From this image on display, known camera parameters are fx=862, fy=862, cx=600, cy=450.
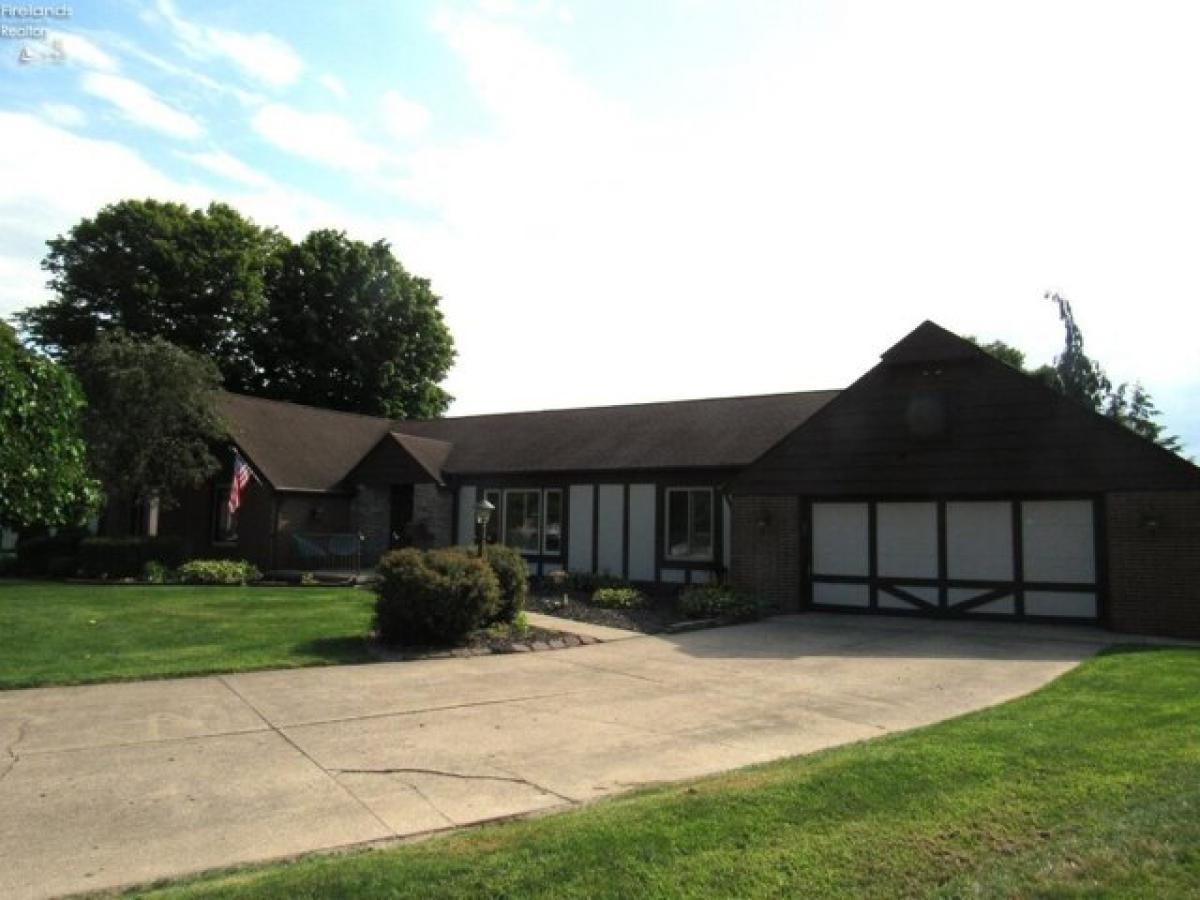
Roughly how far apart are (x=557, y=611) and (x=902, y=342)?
336 inches

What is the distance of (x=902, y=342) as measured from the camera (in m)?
16.9

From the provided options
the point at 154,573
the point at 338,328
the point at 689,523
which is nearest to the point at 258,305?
the point at 338,328

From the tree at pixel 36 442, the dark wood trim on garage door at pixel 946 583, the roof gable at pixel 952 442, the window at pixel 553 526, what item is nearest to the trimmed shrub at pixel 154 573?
the window at pixel 553 526

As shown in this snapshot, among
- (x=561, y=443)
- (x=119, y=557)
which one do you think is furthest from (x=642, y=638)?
(x=119, y=557)

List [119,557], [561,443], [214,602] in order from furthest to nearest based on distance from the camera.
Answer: [561,443], [119,557], [214,602]

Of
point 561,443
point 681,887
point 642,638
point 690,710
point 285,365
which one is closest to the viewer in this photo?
point 681,887

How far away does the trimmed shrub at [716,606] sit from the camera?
16.1 metres

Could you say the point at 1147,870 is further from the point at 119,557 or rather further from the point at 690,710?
the point at 119,557

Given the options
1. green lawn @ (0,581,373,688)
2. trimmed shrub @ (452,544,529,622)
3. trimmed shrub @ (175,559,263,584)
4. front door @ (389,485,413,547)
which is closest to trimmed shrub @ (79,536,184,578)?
trimmed shrub @ (175,559,263,584)

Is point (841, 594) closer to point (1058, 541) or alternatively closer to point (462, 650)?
point (1058, 541)

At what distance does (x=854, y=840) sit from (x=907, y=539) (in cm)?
1303

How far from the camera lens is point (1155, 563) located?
1434 centimetres

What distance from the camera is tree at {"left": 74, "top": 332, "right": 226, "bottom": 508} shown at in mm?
20594

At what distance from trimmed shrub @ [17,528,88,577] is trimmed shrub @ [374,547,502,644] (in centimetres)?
1445
